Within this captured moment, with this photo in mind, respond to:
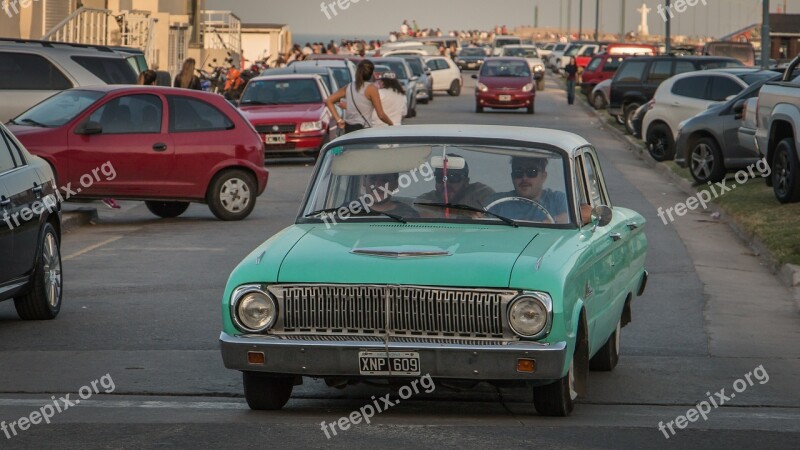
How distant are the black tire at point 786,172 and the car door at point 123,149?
7.73 meters

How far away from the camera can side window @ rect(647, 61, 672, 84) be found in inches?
1480

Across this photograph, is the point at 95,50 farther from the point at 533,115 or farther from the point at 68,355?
the point at 533,115

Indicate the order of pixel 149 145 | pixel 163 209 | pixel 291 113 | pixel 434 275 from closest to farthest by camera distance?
1. pixel 434 275
2. pixel 149 145
3. pixel 163 209
4. pixel 291 113

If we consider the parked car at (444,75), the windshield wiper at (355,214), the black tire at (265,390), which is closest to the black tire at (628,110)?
the parked car at (444,75)

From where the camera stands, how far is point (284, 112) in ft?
93.2

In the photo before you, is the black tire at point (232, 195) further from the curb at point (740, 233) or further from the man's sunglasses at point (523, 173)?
the man's sunglasses at point (523, 173)

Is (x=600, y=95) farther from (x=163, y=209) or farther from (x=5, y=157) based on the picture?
(x=5, y=157)

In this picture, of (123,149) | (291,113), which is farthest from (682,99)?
(123,149)

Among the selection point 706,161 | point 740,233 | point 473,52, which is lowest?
point 740,233

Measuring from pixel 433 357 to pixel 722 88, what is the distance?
22.4 meters

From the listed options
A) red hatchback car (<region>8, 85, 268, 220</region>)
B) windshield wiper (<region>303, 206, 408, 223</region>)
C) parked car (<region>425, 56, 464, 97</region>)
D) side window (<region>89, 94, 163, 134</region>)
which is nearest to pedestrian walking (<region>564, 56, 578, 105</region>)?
parked car (<region>425, 56, 464, 97</region>)

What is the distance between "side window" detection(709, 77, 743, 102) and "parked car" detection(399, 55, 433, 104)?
22.9 meters

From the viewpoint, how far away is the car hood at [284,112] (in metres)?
28.1

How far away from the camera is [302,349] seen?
7465 mm
